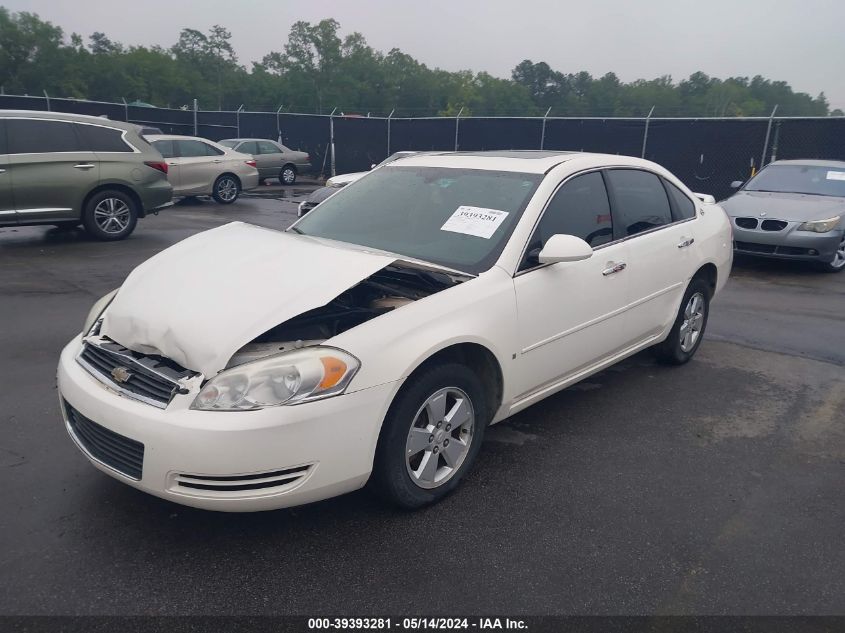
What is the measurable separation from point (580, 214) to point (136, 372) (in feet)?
8.63

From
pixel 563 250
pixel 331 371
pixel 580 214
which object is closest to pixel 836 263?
pixel 580 214

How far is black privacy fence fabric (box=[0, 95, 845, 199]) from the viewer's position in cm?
1533

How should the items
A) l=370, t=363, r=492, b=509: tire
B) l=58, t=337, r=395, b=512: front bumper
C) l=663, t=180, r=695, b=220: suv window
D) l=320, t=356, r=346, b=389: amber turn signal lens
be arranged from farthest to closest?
l=663, t=180, r=695, b=220: suv window → l=370, t=363, r=492, b=509: tire → l=320, t=356, r=346, b=389: amber turn signal lens → l=58, t=337, r=395, b=512: front bumper

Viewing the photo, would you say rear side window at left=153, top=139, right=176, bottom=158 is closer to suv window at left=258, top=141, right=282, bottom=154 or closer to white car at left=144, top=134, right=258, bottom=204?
white car at left=144, top=134, right=258, bottom=204

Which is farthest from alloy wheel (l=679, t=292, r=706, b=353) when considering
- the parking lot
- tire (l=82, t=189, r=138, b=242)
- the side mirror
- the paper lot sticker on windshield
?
tire (l=82, t=189, r=138, b=242)

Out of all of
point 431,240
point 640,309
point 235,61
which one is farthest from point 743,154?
point 235,61

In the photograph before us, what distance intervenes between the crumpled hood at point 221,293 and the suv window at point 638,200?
190cm

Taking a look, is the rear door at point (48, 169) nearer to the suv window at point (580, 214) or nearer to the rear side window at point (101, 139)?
the rear side window at point (101, 139)

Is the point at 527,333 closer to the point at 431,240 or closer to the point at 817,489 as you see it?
the point at 431,240

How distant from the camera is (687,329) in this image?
5266 millimetres

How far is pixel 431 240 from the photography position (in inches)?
150

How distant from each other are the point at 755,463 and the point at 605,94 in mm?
71600

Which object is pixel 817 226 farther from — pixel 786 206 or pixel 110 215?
pixel 110 215

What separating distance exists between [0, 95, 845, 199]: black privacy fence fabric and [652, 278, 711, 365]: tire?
11.5m
